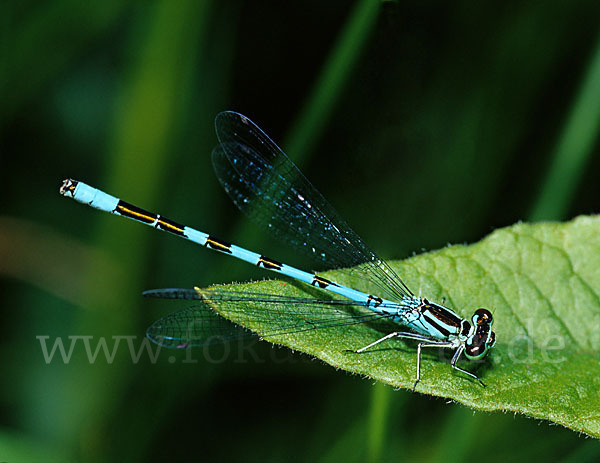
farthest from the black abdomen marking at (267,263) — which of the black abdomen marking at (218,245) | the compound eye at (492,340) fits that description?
the compound eye at (492,340)

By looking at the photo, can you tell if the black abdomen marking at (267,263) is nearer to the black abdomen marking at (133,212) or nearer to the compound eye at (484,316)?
the black abdomen marking at (133,212)

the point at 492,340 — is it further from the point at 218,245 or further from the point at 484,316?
the point at 218,245

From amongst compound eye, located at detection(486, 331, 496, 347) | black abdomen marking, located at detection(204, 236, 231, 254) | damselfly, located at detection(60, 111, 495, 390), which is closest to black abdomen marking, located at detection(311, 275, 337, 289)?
damselfly, located at detection(60, 111, 495, 390)

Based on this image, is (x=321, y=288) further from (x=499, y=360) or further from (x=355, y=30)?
(x=355, y=30)

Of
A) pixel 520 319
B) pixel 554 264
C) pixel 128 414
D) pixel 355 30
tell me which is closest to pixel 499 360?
pixel 520 319

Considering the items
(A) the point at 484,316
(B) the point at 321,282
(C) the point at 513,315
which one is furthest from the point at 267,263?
(C) the point at 513,315

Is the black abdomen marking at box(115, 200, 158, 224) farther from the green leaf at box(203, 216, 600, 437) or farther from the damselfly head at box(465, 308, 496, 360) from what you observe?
the damselfly head at box(465, 308, 496, 360)
